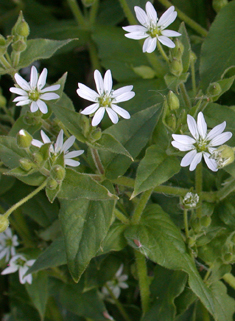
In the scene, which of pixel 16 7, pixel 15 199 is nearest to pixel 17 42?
pixel 15 199

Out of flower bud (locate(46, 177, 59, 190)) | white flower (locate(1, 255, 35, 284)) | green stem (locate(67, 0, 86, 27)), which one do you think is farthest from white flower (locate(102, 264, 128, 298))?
green stem (locate(67, 0, 86, 27))

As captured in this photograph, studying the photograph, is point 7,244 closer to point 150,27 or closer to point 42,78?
point 42,78

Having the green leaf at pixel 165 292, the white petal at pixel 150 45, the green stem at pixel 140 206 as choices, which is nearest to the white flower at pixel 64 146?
the green stem at pixel 140 206

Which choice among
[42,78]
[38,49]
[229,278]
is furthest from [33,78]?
[229,278]

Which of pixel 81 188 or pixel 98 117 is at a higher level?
pixel 98 117

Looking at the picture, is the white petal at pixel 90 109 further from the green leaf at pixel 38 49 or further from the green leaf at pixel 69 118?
the green leaf at pixel 38 49

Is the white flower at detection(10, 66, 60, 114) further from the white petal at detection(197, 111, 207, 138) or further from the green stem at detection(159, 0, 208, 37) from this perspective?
the green stem at detection(159, 0, 208, 37)
